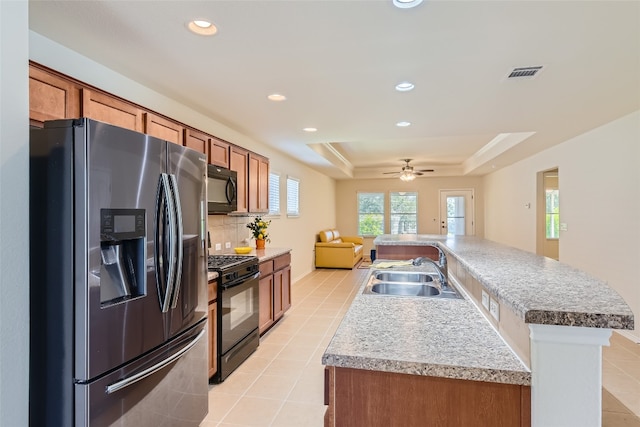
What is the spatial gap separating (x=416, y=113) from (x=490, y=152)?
13.4 feet

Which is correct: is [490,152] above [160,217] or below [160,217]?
above

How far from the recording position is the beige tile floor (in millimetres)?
2297

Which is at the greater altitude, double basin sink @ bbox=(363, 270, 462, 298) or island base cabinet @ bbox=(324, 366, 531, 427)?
double basin sink @ bbox=(363, 270, 462, 298)

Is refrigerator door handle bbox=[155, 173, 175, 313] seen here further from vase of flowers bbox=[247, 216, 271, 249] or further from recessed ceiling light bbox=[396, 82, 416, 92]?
vase of flowers bbox=[247, 216, 271, 249]

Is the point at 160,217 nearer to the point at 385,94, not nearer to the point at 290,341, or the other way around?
the point at 385,94

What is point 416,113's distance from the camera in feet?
11.6

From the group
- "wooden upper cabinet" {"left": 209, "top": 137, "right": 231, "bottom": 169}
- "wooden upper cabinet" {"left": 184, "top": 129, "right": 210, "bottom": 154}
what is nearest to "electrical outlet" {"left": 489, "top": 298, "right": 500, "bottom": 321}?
"wooden upper cabinet" {"left": 184, "top": 129, "right": 210, "bottom": 154}

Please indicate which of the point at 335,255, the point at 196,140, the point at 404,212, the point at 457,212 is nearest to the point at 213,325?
the point at 196,140

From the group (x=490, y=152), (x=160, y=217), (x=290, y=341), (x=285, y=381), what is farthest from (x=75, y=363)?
(x=490, y=152)

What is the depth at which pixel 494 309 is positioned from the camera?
1342 millimetres

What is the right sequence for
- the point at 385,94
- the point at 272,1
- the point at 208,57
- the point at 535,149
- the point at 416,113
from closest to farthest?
the point at 272,1 < the point at 208,57 < the point at 385,94 < the point at 416,113 < the point at 535,149

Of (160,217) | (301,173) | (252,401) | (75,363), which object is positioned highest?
(301,173)

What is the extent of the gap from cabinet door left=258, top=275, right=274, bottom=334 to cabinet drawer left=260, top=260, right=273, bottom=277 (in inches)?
2.1

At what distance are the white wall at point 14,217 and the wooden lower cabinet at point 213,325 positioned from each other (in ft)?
4.06
